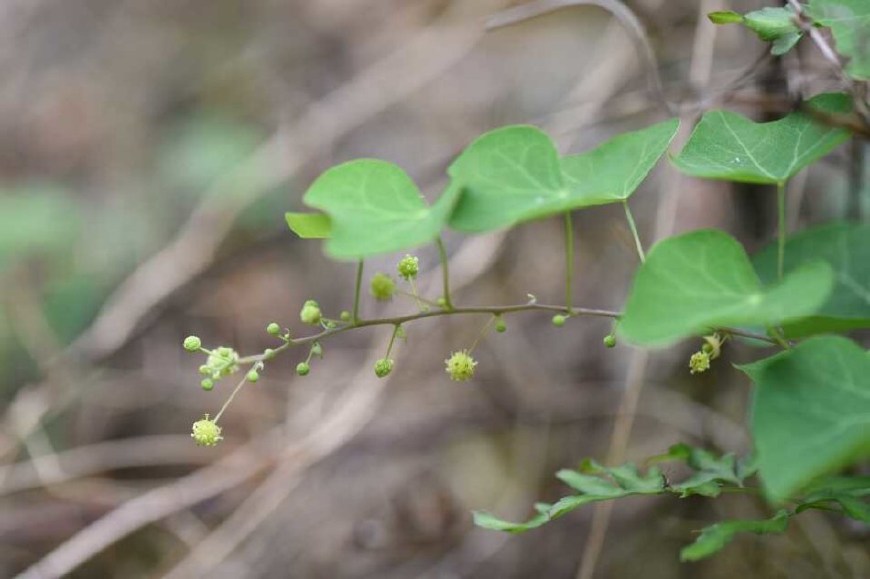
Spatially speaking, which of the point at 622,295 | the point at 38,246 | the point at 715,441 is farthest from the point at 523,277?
the point at 38,246

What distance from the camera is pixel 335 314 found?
2236 millimetres

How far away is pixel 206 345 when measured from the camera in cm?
216

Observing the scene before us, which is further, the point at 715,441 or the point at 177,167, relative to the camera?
the point at 177,167

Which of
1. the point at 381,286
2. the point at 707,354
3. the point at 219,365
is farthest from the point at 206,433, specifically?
the point at 707,354

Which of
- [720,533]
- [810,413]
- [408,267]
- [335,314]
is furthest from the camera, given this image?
[335,314]

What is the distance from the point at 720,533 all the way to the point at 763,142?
0.98 ft

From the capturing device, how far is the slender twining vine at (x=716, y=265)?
0.51 m

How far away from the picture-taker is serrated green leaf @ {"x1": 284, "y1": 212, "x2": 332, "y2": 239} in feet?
2.14

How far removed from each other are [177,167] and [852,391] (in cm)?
219

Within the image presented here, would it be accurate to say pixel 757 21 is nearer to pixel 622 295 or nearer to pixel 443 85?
pixel 622 295

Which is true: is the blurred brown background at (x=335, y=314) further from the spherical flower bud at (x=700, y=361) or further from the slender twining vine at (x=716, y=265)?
the spherical flower bud at (x=700, y=361)

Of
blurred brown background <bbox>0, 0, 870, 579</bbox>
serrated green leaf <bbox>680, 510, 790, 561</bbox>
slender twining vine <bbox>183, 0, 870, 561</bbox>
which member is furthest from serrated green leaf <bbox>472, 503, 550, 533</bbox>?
blurred brown background <bbox>0, 0, 870, 579</bbox>

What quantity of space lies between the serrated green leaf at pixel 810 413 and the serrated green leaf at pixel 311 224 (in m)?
0.32

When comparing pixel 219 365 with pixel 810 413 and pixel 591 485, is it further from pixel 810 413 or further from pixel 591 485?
pixel 810 413
